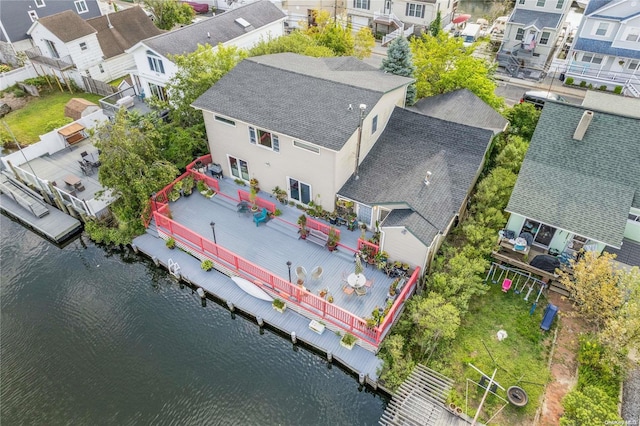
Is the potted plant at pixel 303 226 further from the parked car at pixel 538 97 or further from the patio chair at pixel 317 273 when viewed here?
the parked car at pixel 538 97

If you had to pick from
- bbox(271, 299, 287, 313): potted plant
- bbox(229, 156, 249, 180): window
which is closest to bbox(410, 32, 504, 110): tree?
bbox(229, 156, 249, 180): window

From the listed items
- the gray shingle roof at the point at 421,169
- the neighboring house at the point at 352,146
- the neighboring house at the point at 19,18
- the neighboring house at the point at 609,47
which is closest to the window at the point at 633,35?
the neighboring house at the point at 609,47

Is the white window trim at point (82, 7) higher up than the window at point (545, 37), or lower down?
higher up

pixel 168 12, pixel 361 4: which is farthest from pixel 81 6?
pixel 361 4

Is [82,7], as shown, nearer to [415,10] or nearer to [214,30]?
[214,30]

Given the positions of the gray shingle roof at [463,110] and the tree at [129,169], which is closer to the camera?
the tree at [129,169]

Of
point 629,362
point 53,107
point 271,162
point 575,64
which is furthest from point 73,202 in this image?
point 575,64
